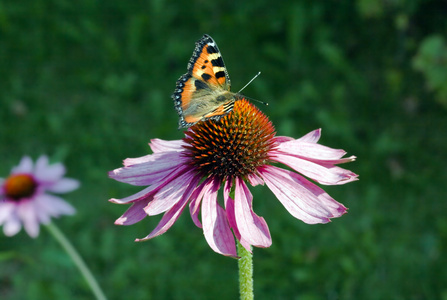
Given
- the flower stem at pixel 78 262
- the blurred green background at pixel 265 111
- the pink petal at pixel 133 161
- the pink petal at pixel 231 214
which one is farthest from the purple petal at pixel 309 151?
the blurred green background at pixel 265 111

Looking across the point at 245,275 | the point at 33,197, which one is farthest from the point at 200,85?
the point at 33,197

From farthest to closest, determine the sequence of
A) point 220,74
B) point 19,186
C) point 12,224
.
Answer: point 19,186 → point 12,224 → point 220,74

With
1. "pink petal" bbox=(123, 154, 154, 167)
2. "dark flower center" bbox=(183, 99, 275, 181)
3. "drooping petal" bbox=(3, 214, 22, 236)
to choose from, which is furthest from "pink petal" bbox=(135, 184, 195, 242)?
"drooping petal" bbox=(3, 214, 22, 236)

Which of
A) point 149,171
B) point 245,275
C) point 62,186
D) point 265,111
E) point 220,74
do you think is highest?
point 265,111

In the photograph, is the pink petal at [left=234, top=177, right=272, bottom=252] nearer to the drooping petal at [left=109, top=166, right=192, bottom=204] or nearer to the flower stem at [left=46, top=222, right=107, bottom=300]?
the drooping petal at [left=109, top=166, right=192, bottom=204]

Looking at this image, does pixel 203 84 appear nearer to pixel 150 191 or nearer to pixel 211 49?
pixel 211 49

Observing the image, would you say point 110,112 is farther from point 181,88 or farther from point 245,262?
point 245,262

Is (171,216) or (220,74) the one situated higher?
(220,74)

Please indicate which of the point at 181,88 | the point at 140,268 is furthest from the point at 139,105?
the point at 181,88
